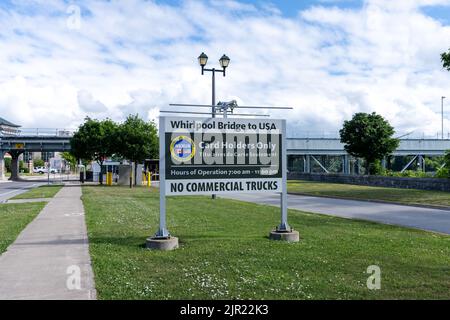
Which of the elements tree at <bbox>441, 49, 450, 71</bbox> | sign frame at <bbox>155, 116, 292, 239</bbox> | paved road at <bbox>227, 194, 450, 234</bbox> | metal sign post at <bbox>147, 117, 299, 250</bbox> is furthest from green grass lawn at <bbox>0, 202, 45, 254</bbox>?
tree at <bbox>441, 49, 450, 71</bbox>

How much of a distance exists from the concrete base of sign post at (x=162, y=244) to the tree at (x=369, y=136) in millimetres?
31117

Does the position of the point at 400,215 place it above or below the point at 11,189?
above

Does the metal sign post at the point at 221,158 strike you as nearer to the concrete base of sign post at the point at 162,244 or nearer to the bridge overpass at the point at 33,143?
the concrete base of sign post at the point at 162,244

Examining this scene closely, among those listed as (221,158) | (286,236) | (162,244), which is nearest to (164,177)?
(221,158)

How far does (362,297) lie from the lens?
5.74 metres

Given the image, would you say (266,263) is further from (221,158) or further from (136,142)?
(136,142)

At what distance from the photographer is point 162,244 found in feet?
29.4

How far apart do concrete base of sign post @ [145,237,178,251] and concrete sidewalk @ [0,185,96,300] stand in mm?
1138

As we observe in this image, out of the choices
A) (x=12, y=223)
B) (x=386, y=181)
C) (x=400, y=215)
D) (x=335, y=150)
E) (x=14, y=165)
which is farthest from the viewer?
(x=14, y=165)

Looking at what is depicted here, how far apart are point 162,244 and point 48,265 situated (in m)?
2.13

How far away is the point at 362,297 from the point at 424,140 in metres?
50.6

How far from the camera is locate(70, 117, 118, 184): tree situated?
44381mm
